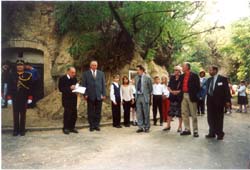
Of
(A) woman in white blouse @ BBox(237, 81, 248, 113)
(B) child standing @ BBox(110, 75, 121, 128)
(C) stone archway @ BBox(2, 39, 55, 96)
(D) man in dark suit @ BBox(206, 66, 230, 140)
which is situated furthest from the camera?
(C) stone archway @ BBox(2, 39, 55, 96)

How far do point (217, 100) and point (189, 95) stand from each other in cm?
Answer: 48

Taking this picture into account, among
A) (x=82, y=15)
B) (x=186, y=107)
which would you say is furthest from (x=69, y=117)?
(x=82, y=15)

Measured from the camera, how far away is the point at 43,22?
10078mm

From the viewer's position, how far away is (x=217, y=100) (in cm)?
591

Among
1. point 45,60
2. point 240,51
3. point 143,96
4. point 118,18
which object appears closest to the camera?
point 240,51

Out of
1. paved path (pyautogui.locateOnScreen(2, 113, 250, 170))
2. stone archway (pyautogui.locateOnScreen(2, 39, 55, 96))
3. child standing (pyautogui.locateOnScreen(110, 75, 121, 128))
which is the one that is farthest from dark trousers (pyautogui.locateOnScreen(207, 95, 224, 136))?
stone archway (pyautogui.locateOnScreen(2, 39, 55, 96))

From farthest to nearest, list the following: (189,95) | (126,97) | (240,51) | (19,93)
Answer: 1. (126,97)
2. (240,51)
3. (189,95)
4. (19,93)

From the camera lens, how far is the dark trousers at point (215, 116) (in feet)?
19.4

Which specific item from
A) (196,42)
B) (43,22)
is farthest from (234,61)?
(196,42)

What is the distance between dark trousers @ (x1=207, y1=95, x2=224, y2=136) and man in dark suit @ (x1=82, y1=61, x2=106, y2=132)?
193 centimetres

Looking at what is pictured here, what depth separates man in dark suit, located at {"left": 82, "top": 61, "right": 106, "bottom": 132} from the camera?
6699 millimetres

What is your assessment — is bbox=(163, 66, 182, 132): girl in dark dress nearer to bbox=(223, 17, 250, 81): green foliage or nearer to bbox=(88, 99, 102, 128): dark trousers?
bbox=(223, 17, 250, 81): green foliage

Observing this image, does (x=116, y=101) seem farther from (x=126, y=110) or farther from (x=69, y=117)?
(x=69, y=117)

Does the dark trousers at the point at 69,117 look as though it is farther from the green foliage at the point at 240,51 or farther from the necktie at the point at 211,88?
the green foliage at the point at 240,51
